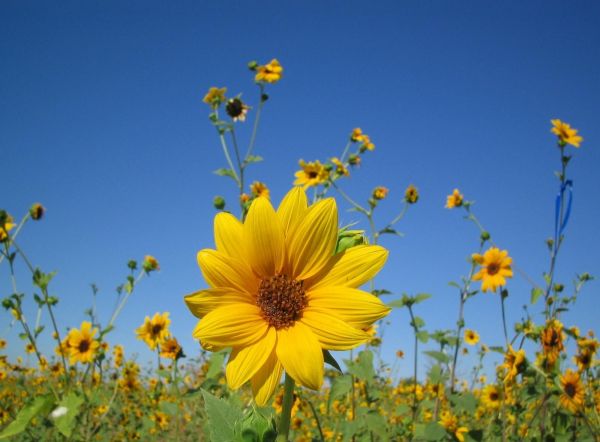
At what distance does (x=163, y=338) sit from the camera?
423cm

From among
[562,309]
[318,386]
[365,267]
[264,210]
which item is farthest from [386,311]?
[562,309]

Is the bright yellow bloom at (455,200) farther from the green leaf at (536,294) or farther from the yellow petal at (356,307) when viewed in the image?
the yellow petal at (356,307)

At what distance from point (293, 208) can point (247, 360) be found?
0.33 m

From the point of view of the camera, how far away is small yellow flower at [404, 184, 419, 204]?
15.6ft

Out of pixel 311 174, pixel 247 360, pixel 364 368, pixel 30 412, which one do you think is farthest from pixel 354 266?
pixel 311 174

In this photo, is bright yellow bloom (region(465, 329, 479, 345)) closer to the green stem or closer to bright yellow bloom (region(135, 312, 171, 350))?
bright yellow bloom (region(135, 312, 171, 350))

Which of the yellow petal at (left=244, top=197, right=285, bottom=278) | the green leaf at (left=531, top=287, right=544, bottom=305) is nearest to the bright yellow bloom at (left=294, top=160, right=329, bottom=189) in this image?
the green leaf at (left=531, top=287, right=544, bottom=305)

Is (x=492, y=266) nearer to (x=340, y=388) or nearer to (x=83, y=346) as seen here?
(x=340, y=388)

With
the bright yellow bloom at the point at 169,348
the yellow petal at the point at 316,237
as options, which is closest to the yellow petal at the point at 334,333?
the yellow petal at the point at 316,237

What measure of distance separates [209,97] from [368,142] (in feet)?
6.21

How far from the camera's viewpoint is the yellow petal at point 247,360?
888 mm

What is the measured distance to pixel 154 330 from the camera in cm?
432

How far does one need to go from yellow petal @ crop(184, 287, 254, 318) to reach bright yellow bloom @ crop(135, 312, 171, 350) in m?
3.51

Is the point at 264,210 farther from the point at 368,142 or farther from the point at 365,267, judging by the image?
the point at 368,142
